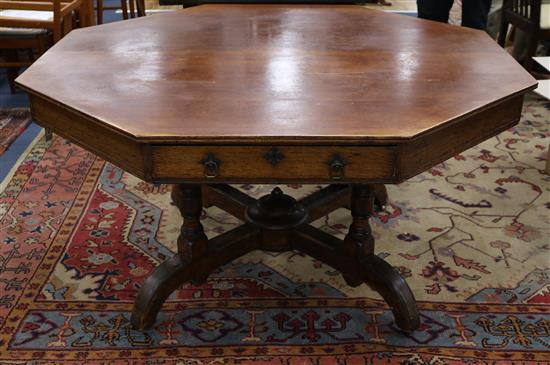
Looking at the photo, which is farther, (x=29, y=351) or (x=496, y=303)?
(x=496, y=303)

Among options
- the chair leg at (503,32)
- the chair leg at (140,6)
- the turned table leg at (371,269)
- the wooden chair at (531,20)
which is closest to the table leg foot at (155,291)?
the turned table leg at (371,269)

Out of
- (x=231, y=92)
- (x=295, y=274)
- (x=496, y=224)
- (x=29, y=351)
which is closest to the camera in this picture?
(x=231, y=92)

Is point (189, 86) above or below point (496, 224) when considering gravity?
above

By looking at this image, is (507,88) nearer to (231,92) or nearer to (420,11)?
(231,92)

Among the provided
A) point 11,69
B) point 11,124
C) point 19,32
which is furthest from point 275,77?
point 11,69

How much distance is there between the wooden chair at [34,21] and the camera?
3764 mm

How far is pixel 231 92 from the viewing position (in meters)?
1.79

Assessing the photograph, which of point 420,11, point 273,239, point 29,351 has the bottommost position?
point 29,351

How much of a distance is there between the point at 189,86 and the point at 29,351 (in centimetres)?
93

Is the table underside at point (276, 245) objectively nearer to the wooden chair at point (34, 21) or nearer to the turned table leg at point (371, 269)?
the turned table leg at point (371, 269)

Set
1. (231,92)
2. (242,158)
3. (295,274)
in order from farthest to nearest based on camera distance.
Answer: (295,274)
(231,92)
(242,158)

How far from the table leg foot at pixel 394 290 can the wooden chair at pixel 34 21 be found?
2.42m

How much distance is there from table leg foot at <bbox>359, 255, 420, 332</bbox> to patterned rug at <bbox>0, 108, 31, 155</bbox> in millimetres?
2154

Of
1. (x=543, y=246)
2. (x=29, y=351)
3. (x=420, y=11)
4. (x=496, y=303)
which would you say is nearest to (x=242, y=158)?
(x=29, y=351)
